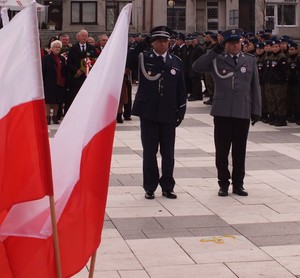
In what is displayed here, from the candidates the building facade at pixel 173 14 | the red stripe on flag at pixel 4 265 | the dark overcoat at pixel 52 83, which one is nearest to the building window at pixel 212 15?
the building facade at pixel 173 14

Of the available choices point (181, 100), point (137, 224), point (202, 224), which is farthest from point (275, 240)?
point (181, 100)

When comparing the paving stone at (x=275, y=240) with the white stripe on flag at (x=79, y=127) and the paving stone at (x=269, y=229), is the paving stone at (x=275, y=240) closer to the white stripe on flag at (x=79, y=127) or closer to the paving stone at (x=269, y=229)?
the paving stone at (x=269, y=229)

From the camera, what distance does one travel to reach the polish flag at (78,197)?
14.6 ft

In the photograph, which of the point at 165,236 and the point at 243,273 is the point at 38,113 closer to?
the point at 243,273

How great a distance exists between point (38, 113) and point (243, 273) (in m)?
3.03

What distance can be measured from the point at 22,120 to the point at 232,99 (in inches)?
231

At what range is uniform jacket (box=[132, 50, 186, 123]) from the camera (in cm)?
965

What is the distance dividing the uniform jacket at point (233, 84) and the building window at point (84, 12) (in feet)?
148

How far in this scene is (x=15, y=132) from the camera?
13.8ft

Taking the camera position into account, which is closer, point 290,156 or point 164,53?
point 164,53

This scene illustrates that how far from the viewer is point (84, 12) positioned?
180 ft

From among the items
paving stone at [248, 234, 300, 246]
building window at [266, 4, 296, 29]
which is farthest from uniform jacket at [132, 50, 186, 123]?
building window at [266, 4, 296, 29]

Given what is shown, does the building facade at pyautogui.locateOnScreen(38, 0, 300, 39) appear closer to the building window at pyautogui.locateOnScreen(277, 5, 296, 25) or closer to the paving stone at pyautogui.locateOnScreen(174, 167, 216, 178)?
the building window at pyautogui.locateOnScreen(277, 5, 296, 25)

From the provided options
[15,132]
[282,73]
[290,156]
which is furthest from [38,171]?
[282,73]
